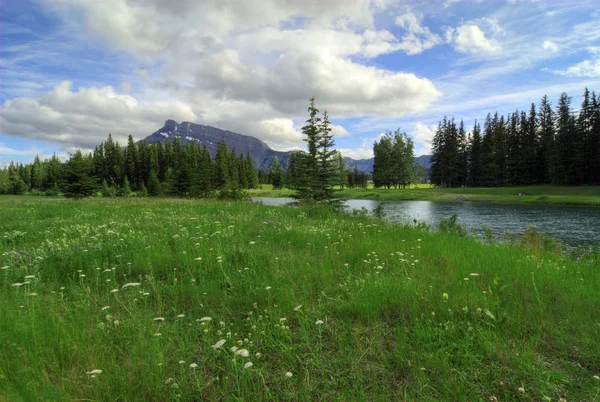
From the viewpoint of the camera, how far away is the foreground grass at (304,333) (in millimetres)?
2322

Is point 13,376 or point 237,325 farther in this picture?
point 237,325

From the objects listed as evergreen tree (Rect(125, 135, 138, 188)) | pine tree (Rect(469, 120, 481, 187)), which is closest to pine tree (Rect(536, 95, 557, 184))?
pine tree (Rect(469, 120, 481, 187))

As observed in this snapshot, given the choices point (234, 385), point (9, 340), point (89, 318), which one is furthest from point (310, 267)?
point (9, 340)

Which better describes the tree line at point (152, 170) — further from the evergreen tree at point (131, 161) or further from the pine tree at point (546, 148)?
the pine tree at point (546, 148)

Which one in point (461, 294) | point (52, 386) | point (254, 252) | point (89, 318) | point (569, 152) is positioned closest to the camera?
point (52, 386)

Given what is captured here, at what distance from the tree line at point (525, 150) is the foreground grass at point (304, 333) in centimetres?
7254

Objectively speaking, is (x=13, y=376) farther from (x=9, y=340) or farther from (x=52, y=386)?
(x=9, y=340)

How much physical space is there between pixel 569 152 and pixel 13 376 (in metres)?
80.4

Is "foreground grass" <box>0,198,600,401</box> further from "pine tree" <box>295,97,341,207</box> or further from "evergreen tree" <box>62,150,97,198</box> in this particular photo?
"evergreen tree" <box>62,150,97,198</box>

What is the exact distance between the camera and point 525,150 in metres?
65.6

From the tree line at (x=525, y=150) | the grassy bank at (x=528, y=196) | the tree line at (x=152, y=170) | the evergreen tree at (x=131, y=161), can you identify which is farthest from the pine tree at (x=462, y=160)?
the evergreen tree at (x=131, y=161)

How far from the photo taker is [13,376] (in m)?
2.32

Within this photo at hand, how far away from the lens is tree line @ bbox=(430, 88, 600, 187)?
5547cm

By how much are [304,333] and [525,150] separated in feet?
275
